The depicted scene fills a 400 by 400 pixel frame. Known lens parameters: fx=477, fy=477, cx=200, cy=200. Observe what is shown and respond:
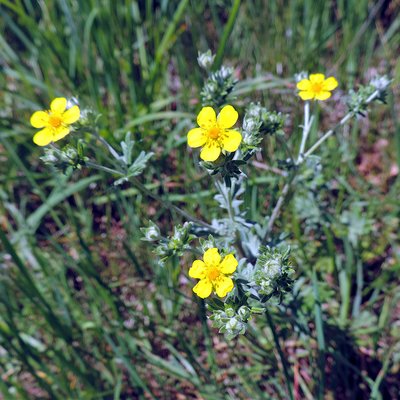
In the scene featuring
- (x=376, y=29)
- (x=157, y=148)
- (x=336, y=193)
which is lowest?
(x=336, y=193)

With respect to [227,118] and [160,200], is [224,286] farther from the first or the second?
[227,118]

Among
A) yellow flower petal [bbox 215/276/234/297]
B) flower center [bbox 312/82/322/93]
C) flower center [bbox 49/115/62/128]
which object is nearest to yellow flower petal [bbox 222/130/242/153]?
yellow flower petal [bbox 215/276/234/297]

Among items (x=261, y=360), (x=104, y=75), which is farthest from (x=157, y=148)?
(x=261, y=360)

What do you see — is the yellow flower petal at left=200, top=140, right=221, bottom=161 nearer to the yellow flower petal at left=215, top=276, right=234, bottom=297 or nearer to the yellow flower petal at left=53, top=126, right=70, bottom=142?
the yellow flower petal at left=215, top=276, right=234, bottom=297

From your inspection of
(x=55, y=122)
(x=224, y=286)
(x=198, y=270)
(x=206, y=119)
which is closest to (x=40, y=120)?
(x=55, y=122)

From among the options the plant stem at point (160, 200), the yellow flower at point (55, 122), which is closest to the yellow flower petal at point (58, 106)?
the yellow flower at point (55, 122)

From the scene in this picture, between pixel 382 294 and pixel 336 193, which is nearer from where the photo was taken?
pixel 382 294

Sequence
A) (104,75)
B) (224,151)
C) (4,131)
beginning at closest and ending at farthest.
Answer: (224,151) < (4,131) < (104,75)

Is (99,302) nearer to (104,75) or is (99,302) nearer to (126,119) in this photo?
(126,119)
